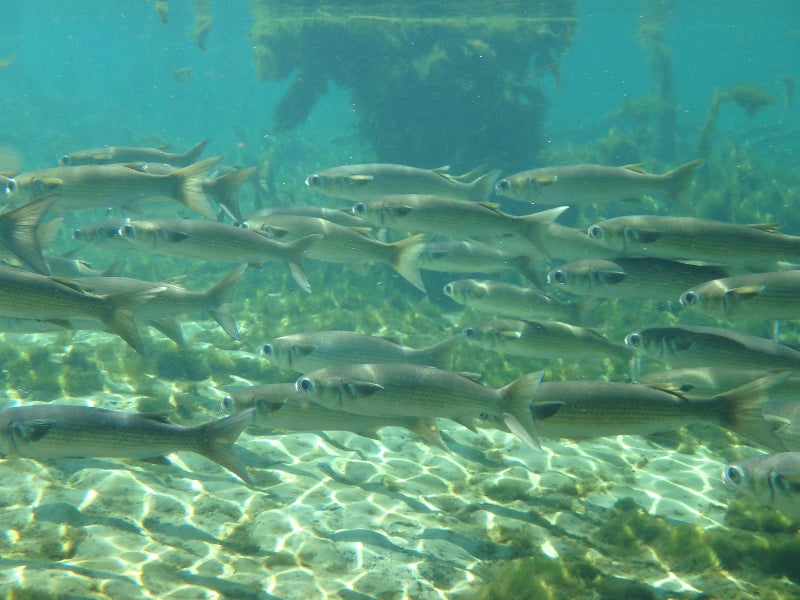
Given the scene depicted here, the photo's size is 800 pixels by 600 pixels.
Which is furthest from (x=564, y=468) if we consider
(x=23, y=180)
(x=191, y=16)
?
(x=191, y=16)

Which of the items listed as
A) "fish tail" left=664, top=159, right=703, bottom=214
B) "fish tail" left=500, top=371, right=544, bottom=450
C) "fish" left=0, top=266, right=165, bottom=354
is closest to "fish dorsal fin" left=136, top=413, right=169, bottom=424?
"fish" left=0, top=266, right=165, bottom=354

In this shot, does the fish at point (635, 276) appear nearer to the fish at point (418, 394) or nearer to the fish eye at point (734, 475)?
the fish at point (418, 394)

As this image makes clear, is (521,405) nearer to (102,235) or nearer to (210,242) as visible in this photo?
(210,242)

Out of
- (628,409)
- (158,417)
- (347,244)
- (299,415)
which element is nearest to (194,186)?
(347,244)

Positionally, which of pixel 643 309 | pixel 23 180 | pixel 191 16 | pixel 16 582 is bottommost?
pixel 643 309

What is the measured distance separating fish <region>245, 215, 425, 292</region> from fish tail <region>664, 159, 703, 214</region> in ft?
11.4

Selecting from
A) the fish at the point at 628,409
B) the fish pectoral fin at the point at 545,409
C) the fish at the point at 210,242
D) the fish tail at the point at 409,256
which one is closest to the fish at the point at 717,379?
the fish at the point at 628,409

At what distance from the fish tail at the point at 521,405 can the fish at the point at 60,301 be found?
10.0 feet

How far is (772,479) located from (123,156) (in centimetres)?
1118

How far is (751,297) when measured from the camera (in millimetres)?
5352

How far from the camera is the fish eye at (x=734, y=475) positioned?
3984 mm

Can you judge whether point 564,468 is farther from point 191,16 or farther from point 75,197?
point 191,16

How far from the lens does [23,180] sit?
694 centimetres

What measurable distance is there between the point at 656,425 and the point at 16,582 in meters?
4.83
